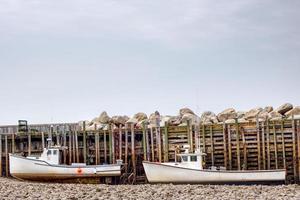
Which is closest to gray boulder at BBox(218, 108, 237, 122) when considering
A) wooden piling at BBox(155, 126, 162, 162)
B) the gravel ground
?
wooden piling at BBox(155, 126, 162, 162)

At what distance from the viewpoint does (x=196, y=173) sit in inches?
1594

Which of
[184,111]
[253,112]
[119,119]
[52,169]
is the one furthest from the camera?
[184,111]

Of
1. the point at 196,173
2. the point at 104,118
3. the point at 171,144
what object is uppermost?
the point at 104,118

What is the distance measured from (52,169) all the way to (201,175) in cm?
1131

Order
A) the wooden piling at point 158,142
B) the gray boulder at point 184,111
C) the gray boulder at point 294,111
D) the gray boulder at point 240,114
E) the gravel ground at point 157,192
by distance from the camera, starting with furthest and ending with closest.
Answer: the gray boulder at point 184,111, the gray boulder at point 240,114, the gray boulder at point 294,111, the wooden piling at point 158,142, the gravel ground at point 157,192

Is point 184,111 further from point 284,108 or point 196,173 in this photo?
point 196,173

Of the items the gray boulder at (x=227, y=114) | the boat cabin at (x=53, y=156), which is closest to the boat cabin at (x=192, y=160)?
the boat cabin at (x=53, y=156)

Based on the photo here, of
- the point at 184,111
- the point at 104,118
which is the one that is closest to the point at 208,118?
the point at 184,111

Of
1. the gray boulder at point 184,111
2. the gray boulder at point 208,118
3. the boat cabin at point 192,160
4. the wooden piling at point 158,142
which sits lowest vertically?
the boat cabin at point 192,160

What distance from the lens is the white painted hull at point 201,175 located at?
3981 cm

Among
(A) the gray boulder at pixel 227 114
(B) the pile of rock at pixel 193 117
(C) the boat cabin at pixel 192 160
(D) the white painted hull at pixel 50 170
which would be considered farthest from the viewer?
(A) the gray boulder at pixel 227 114

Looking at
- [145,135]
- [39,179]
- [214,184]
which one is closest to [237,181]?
[214,184]

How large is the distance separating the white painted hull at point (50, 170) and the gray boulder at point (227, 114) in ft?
58.9

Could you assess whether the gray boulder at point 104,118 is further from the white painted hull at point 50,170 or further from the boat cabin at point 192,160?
the boat cabin at point 192,160
